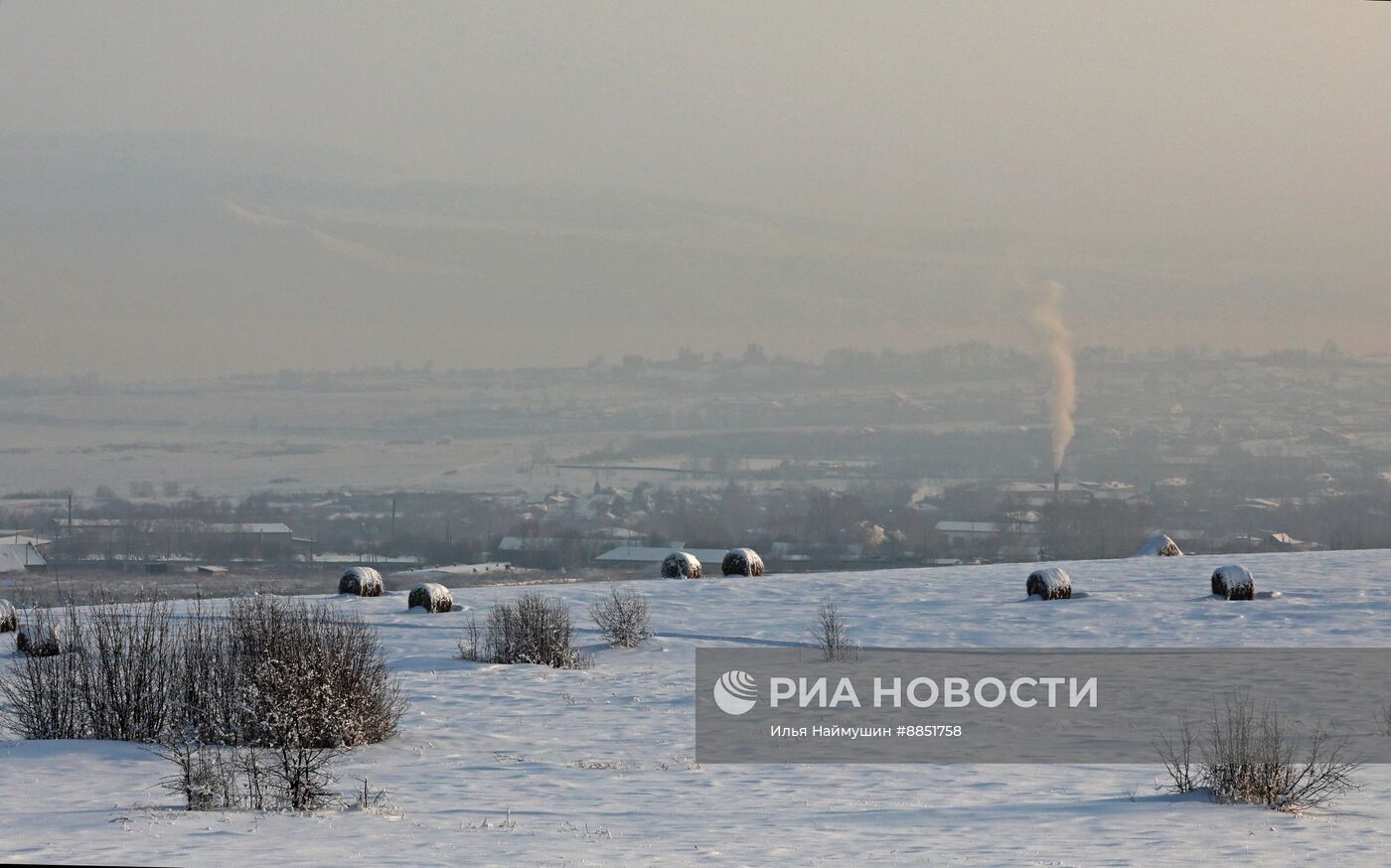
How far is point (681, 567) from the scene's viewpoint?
1345 inches

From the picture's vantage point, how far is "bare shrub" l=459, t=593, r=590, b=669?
72.3 ft

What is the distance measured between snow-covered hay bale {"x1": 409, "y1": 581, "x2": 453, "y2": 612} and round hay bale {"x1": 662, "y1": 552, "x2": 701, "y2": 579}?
6.31 m

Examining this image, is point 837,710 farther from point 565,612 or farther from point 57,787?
point 57,787

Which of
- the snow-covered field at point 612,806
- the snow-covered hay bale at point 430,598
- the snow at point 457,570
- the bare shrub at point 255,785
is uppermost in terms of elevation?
the snow-covered hay bale at point 430,598

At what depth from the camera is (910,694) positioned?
18875 millimetres

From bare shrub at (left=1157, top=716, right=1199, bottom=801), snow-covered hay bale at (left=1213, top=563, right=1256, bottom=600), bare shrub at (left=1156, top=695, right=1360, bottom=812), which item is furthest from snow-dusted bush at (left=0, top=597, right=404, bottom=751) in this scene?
snow-covered hay bale at (left=1213, top=563, right=1256, bottom=600)

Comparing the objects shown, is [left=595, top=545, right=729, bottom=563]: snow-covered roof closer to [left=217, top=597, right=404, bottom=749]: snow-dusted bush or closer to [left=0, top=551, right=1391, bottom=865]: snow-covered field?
[left=0, top=551, right=1391, bottom=865]: snow-covered field

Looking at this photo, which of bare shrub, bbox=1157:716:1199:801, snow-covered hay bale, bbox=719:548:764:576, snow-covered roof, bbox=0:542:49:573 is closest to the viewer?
bare shrub, bbox=1157:716:1199:801

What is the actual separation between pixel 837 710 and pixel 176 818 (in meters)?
8.61

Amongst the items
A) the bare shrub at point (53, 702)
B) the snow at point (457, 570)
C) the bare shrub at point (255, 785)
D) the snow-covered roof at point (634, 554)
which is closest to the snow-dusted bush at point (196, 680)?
the bare shrub at point (53, 702)

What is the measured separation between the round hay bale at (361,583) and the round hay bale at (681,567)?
621cm

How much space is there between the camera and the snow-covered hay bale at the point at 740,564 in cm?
3425

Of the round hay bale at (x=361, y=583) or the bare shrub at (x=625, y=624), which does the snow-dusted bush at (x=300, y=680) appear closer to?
the bare shrub at (x=625, y=624)

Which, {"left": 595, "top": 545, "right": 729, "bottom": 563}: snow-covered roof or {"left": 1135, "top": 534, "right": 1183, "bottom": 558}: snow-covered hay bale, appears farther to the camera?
{"left": 595, "top": 545, "right": 729, "bottom": 563}: snow-covered roof
